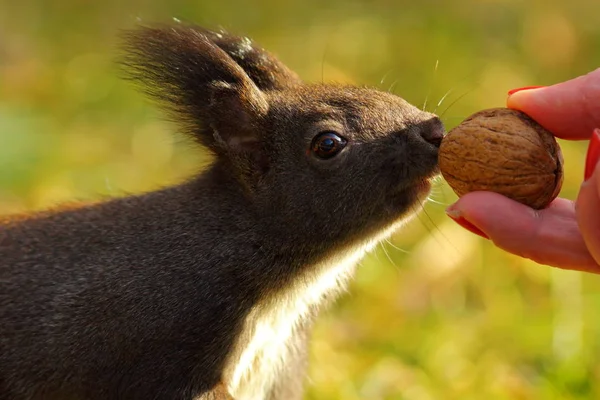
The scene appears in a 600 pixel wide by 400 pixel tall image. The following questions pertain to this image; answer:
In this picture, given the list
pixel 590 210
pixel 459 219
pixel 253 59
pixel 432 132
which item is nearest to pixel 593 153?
pixel 590 210

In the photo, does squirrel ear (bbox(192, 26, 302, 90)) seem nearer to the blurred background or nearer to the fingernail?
the blurred background

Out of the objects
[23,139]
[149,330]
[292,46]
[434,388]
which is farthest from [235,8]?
[149,330]

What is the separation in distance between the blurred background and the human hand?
1.73ft

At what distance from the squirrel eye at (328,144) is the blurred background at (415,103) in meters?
0.46

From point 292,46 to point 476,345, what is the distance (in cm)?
295

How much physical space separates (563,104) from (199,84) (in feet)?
3.09

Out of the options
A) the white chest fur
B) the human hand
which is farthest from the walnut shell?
the white chest fur

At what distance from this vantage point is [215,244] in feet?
8.56

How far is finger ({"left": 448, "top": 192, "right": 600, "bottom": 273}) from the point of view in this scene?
224 centimetres

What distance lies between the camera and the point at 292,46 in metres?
5.94

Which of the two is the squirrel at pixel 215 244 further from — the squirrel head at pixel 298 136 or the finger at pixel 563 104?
the finger at pixel 563 104

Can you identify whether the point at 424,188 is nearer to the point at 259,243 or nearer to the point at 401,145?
the point at 401,145

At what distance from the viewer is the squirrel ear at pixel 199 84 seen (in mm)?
2627

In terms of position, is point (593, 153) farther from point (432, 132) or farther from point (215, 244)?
point (215, 244)
